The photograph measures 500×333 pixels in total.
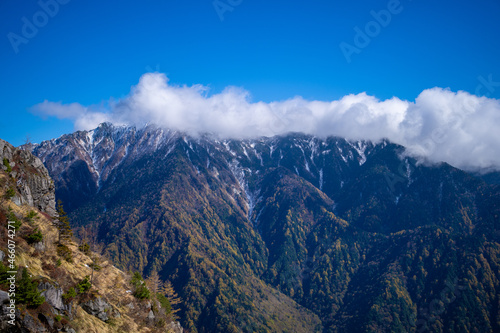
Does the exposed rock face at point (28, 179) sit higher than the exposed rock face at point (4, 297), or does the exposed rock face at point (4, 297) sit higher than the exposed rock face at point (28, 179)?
the exposed rock face at point (28, 179)

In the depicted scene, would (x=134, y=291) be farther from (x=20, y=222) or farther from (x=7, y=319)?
(x=7, y=319)

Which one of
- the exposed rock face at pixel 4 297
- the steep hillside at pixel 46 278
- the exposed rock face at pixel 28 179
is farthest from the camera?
the exposed rock face at pixel 28 179

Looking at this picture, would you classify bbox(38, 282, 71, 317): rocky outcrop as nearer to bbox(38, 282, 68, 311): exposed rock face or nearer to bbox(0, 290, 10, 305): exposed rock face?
bbox(38, 282, 68, 311): exposed rock face

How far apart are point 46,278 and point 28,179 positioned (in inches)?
1766

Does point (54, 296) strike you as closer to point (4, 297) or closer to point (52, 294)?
point (52, 294)

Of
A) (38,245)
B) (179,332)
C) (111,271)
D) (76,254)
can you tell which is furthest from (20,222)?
(179,332)

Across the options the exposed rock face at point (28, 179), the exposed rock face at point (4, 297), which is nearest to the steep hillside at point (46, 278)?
the exposed rock face at point (28, 179)

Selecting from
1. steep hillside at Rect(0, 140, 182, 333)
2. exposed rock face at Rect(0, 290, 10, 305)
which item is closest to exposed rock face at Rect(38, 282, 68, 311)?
steep hillside at Rect(0, 140, 182, 333)

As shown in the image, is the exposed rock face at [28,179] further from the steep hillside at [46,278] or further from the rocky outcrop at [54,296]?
the rocky outcrop at [54,296]

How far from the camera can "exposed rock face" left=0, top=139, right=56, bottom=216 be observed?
3294 inches

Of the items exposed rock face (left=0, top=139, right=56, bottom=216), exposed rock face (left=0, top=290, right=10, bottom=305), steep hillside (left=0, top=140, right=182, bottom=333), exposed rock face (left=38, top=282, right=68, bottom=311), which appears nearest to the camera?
exposed rock face (left=0, top=290, right=10, bottom=305)

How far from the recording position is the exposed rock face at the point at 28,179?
83656 mm

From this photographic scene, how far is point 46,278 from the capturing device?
58656 millimetres

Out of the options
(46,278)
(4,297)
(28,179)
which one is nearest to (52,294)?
(46,278)
